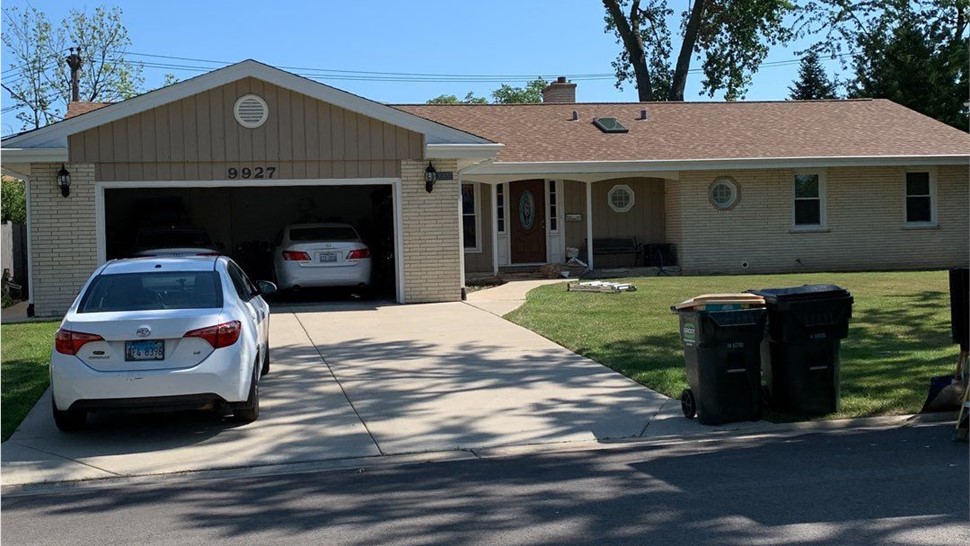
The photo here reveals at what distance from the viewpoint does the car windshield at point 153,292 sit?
9.06m

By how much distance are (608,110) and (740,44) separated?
16757mm

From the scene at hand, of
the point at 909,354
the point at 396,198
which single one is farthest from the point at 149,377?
the point at 396,198

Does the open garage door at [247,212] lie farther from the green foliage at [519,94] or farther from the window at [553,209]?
the green foliage at [519,94]

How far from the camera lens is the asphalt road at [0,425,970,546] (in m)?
6.00

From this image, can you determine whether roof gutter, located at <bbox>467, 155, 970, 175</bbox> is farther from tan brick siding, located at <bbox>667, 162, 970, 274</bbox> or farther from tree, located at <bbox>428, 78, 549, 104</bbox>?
tree, located at <bbox>428, 78, 549, 104</bbox>

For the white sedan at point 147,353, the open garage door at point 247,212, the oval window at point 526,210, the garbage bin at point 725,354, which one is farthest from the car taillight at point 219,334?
the oval window at point 526,210

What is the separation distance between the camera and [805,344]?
916cm

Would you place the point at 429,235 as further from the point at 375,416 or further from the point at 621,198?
the point at 375,416

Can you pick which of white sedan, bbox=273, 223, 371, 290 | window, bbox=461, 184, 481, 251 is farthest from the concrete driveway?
window, bbox=461, 184, 481, 251

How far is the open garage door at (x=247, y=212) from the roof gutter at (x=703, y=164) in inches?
124

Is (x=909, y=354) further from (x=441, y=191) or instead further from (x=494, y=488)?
(x=441, y=191)

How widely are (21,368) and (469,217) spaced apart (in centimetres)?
1395

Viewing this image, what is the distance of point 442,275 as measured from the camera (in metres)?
18.9

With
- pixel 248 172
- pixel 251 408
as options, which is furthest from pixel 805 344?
pixel 248 172
